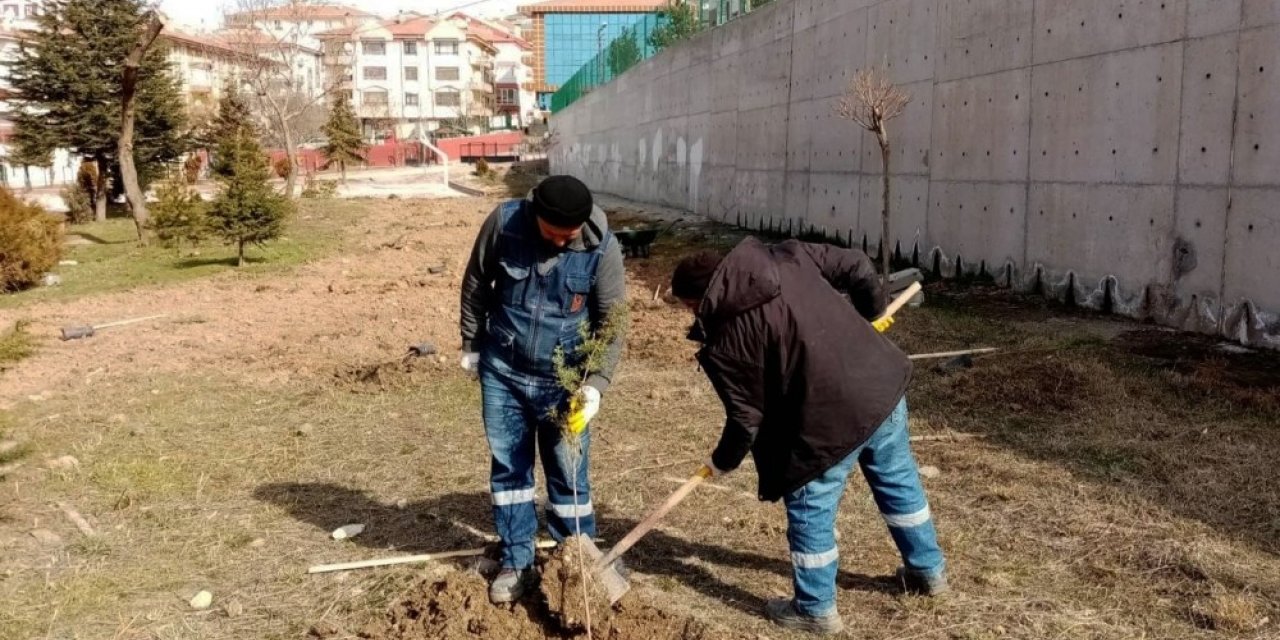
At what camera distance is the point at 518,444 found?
3668 millimetres

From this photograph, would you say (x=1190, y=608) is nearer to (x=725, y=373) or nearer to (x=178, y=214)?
A: (x=725, y=373)

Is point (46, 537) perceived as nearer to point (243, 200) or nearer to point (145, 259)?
point (243, 200)

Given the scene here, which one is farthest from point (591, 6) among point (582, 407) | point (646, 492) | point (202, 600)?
point (582, 407)

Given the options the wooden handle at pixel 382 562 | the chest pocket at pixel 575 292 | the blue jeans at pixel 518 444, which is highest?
the chest pocket at pixel 575 292

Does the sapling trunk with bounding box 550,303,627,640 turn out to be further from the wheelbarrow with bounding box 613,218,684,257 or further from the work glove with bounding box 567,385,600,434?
the wheelbarrow with bounding box 613,218,684,257

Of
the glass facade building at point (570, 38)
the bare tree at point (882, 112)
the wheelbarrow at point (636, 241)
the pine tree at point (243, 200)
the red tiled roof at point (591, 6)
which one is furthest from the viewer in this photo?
the glass facade building at point (570, 38)

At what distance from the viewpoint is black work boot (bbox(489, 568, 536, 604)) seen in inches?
141

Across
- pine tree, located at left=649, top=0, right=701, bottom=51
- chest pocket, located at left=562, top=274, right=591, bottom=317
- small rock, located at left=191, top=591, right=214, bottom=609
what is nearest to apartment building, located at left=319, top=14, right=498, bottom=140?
pine tree, located at left=649, top=0, right=701, bottom=51

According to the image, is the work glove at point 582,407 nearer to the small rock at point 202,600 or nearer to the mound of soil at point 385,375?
the small rock at point 202,600

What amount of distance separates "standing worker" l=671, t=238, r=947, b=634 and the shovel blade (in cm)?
51

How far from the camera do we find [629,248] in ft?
47.0

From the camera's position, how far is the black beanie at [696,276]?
313 centimetres

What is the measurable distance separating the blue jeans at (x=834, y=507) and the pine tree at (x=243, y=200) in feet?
40.0

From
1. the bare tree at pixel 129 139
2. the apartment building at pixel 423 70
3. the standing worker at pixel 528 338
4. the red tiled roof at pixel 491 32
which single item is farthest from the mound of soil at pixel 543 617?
the red tiled roof at pixel 491 32
